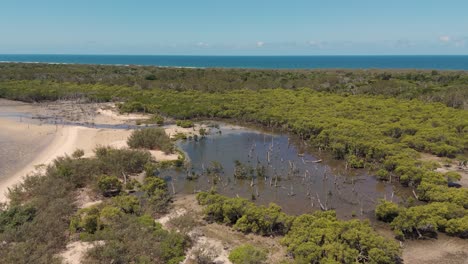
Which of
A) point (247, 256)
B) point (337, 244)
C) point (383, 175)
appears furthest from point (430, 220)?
point (247, 256)

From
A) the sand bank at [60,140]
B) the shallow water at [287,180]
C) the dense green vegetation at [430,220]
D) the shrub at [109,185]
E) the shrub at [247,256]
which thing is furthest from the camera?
the sand bank at [60,140]

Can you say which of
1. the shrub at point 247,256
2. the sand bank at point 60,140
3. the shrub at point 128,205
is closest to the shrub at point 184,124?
the sand bank at point 60,140

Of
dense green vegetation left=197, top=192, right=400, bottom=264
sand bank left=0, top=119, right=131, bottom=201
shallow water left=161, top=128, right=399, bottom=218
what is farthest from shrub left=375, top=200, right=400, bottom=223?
sand bank left=0, top=119, right=131, bottom=201

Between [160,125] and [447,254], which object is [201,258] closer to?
[447,254]

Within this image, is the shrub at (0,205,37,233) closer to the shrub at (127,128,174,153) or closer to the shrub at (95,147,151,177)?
the shrub at (95,147,151,177)

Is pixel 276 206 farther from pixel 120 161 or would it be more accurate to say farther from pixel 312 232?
pixel 120 161

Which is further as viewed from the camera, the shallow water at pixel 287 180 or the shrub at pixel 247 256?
the shallow water at pixel 287 180

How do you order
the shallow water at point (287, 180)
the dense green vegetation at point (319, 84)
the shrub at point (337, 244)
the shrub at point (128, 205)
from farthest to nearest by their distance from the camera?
the dense green vegetation at point (319, 84) < the shallow water at point (287, 180) < the shrub at point (128, 205) < the shrub at point (337, 244)

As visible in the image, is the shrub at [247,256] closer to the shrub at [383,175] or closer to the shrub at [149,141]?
the shrub at [383,175]
